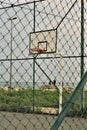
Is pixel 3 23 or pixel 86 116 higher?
pixel 3 23

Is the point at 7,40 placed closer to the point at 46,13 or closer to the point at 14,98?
the point at 46,13

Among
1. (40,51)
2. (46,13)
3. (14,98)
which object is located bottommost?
(14,98)

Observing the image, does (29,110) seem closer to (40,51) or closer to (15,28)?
(40,51)

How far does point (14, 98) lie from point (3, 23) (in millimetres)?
11086

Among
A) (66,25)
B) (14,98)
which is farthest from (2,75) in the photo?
(14,98)

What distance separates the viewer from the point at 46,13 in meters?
4.32

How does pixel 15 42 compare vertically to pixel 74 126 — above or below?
above

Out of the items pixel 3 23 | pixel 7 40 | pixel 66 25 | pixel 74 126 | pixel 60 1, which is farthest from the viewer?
pixel 74 126

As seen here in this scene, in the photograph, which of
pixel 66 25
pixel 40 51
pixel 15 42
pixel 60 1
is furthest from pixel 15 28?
pixel 40 51

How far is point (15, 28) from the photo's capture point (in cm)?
373

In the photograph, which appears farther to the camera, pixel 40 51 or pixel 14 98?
pixel 14 98

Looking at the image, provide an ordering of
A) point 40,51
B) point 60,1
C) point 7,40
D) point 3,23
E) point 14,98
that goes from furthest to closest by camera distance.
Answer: point 14,98
point 40,51
point 60,1
point 7,40
point 3,23

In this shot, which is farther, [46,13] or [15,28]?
[46,13]

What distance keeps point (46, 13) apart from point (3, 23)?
1085 mm
